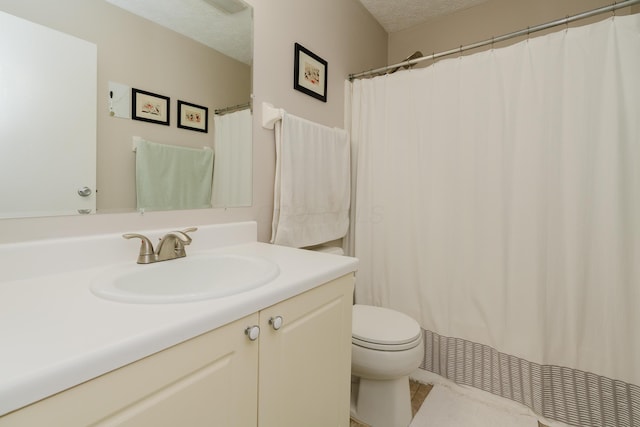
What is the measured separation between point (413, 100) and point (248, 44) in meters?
0.95

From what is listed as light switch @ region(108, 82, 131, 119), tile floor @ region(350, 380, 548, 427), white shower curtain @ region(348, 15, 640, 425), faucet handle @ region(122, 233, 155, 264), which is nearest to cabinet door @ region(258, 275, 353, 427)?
faucet handle @ region(122, 233, 155, 264)

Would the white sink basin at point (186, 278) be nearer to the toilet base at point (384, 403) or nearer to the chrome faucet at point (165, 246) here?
the chrome faucet at point (165, 246)

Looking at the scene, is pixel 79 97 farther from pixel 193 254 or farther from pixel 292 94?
pixel 292 94

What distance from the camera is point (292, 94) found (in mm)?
1499

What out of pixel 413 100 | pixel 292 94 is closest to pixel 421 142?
pixel 413 100

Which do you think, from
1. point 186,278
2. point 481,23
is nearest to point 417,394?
point 186,278

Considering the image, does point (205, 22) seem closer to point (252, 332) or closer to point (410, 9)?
point (252, 332)

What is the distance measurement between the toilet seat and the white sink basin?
62cm

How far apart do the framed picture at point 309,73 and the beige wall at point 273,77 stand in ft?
0.10

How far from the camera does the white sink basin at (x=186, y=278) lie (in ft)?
2.14

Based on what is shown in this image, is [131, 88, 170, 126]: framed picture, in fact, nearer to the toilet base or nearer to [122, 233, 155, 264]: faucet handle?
[122, 233, 155, 264]: faucet handle

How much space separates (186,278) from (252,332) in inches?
16.8

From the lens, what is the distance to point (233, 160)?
4.13 feet

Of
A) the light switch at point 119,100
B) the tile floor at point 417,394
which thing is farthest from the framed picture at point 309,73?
the tile floor at point 417,394
